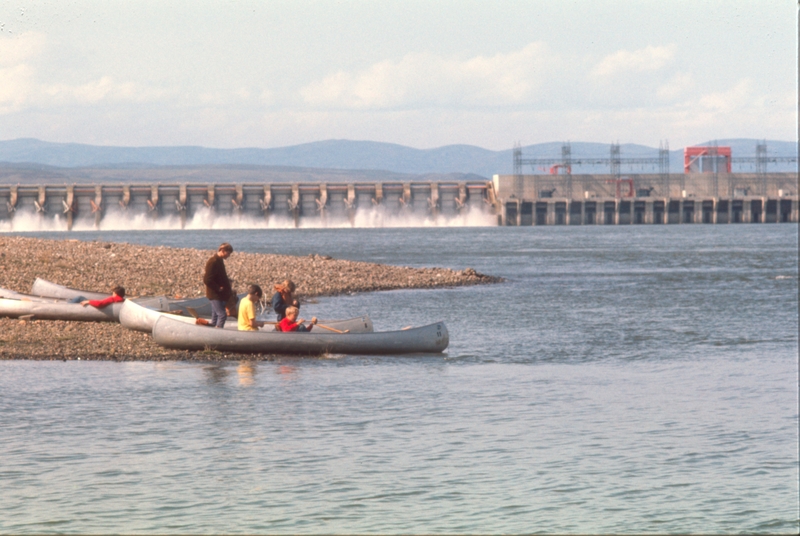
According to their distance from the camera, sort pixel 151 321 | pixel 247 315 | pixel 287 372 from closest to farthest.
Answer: pixel 287 372
pixel 247 315
pixel 151 321

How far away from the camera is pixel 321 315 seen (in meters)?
36.9

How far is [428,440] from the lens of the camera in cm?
1734

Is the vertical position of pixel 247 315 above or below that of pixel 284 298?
below

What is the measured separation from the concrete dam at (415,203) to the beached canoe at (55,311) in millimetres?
116305

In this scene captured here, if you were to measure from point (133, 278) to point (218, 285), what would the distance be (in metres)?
17.7

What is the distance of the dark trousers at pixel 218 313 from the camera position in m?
25.1

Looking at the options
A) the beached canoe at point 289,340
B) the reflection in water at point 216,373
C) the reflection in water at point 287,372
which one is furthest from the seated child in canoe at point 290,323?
the reflection in water at point 216,373

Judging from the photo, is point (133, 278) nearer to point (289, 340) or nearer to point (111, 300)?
point (111, 300)

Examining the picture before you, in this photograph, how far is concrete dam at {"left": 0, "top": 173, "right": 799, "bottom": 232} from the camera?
145 metres

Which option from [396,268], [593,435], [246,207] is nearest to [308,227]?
[246,207]

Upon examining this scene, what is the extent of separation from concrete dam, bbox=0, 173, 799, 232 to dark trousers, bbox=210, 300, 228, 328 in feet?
402

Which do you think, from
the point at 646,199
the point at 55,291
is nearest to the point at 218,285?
the point at 55,291

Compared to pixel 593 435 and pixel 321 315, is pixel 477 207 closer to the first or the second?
pixel 321 315

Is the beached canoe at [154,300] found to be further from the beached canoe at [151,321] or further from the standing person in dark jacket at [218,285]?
the standing person in dark jacket at [218,285]
